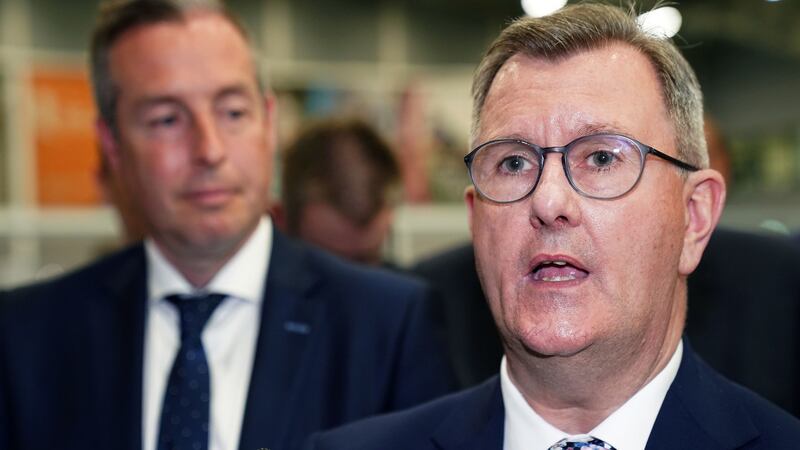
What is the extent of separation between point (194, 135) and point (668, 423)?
123cm

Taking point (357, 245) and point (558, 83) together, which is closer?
point (558, 83)

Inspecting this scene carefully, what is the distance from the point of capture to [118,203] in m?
3.13

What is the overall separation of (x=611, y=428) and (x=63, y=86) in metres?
4.57

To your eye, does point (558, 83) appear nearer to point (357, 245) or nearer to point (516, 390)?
point (516, 390)

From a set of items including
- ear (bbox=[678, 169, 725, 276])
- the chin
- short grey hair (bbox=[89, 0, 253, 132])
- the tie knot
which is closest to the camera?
the chin

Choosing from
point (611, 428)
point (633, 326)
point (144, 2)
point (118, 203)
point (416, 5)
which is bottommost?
point (611, 428)

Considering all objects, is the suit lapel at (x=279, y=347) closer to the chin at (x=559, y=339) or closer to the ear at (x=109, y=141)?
the ear at (x=109, y=141)

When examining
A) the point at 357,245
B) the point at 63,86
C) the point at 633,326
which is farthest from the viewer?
the point at 63,86

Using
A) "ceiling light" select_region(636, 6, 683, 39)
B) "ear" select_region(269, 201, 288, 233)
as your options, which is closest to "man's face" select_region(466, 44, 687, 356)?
"ceiling light" select_region(636, 6, 683, 39)

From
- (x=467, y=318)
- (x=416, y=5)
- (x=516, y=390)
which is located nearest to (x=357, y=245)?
(x=467, y=318)

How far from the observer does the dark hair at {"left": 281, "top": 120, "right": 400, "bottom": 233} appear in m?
2.98

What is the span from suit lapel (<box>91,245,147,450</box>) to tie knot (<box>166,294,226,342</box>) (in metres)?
0.11

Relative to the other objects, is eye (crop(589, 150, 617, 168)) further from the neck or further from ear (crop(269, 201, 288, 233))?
ear (crop(269, 201, 288, 233))

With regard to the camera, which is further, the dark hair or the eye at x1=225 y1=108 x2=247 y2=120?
the dark hair
